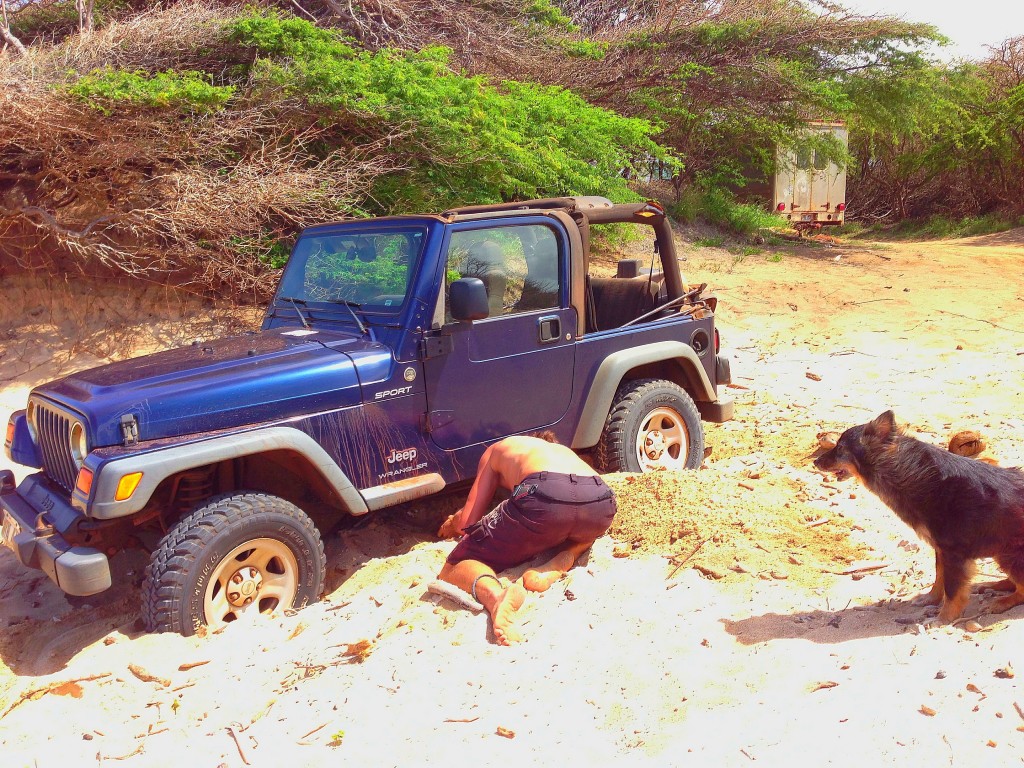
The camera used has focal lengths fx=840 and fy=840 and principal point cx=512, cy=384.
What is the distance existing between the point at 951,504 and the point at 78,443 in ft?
11.5

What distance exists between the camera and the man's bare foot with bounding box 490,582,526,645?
3291 millimetres

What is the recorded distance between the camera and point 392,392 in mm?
4059

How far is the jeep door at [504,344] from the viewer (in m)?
4.25

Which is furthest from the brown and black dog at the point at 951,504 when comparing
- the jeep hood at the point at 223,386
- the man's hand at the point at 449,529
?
the jeep hood at the point at 223,386

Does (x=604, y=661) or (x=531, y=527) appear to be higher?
(x=531, y=527)

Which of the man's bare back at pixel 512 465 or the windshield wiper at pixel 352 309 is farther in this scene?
the windshield wiper at pixel 352 309

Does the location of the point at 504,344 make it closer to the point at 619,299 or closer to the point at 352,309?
the point at 352,309

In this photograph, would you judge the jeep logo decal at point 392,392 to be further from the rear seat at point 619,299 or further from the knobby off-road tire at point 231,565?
the rear seat at point 619,299

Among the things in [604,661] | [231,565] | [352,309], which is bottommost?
[604,661]

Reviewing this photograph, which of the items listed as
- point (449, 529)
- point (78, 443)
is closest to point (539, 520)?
point (449, 529)

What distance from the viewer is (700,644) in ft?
10.4

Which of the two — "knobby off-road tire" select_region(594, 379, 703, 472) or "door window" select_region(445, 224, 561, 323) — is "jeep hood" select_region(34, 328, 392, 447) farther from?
"knobby off-road tire" select_region(594, 379, 703, 472)

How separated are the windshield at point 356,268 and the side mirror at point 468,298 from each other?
291mm

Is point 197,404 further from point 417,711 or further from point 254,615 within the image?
point 417,711
